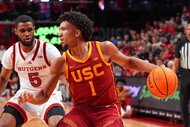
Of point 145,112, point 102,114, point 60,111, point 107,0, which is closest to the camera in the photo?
point 102,114

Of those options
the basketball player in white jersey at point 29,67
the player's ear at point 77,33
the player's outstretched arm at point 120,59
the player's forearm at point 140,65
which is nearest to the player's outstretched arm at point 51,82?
the player's ear at point 77,33

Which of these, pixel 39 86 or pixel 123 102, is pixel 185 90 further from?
pixel 123 102

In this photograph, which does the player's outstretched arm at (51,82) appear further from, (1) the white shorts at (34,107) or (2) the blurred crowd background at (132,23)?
(2) the blurred crowd background at (132,23)

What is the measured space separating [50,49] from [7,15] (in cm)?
1085

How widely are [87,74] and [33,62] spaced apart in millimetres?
1351

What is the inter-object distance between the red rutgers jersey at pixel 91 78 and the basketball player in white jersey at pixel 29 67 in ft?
2.95

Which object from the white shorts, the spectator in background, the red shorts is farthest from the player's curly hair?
the spectator in background

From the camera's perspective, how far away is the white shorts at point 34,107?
584 cm

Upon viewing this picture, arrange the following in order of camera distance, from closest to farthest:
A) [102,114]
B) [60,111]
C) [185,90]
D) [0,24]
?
1. [102,114]
2. [60,111]
3. [185,90]
4. [0,24]

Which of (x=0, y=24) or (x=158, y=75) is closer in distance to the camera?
(x=158, y=75)

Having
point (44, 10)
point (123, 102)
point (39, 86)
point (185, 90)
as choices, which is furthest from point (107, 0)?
point (39, 86)

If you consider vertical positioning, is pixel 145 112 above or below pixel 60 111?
below

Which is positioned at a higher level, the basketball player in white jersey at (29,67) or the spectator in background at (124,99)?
the basketball player in white jersey at (29,67)

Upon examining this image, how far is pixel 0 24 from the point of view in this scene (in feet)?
53.3
